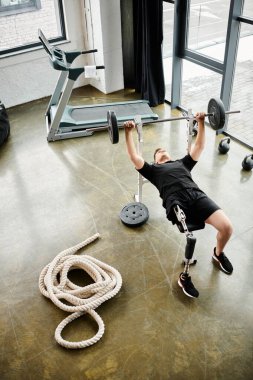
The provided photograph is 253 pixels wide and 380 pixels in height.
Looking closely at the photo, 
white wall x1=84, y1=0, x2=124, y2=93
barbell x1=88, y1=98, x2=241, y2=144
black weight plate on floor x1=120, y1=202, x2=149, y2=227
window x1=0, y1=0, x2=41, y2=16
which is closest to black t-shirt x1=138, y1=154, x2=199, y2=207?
barbell x1=88, y1=98, x2=241, y2=144

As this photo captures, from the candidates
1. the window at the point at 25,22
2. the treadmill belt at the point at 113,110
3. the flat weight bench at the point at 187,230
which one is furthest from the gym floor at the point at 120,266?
the window at the point at 25,22

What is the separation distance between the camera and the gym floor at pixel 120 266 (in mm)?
2348

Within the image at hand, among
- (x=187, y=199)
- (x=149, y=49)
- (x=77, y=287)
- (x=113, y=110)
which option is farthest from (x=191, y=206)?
(x=149, y=49)

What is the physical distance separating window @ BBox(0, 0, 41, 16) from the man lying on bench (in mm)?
3172

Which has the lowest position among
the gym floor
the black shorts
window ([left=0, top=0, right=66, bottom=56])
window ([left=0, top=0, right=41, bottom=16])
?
the gym floor

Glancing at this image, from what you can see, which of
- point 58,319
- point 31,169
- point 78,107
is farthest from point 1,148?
point 58,319

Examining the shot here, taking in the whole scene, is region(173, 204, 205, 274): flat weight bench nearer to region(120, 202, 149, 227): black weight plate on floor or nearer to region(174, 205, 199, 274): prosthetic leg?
region(174, 205, 199, 274): prosthetic leg

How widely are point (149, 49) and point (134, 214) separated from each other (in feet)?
8.12

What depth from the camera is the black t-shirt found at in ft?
9.12

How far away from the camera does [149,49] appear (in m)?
4.81

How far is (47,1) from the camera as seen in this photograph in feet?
16.9

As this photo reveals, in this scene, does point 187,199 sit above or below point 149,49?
below

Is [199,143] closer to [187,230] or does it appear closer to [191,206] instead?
[191,206]

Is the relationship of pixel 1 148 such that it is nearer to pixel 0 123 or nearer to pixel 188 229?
pixel 0 123
